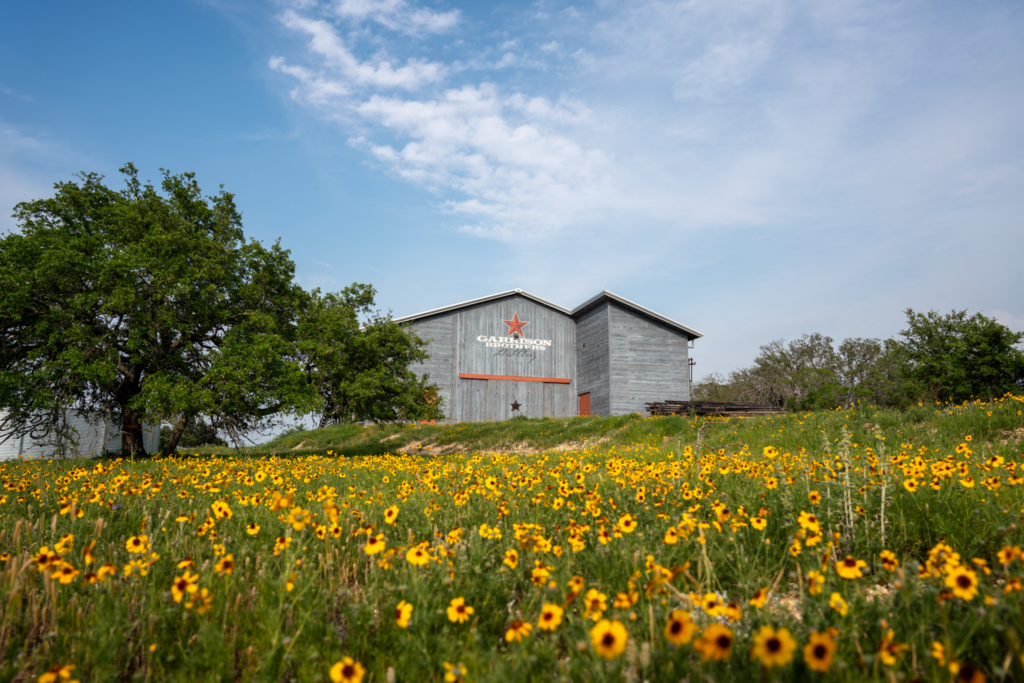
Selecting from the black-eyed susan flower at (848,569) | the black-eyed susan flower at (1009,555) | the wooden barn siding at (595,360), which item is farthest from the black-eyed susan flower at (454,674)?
the wooden barn siding at (595,360)

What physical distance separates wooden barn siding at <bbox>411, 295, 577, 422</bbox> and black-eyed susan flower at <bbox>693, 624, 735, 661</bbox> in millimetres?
30803

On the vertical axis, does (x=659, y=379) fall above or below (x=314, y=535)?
above

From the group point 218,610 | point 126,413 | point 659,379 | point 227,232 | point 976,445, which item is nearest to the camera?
point 218,610

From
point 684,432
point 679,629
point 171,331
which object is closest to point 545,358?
point 684,432

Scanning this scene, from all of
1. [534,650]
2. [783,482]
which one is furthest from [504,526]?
[783,482]

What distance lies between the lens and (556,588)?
8.19 ft

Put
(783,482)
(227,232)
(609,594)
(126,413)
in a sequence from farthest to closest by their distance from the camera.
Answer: (227,232), (126,413), (783,482), (609,594)

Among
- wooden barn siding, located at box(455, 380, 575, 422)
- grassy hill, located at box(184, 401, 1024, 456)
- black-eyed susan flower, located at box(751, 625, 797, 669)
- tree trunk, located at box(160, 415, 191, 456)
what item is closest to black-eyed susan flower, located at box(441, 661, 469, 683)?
black-eyed susan flower, located at box(751, 625, 797, 669)

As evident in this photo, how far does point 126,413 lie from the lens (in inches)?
695

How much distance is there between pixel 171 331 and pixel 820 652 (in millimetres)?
19786

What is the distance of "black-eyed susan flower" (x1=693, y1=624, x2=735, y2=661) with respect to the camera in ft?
5.28

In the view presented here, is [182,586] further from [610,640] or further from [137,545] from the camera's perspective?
[610,640]

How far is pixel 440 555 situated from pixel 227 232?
22.0 meters

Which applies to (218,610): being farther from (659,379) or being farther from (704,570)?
(659,379)
